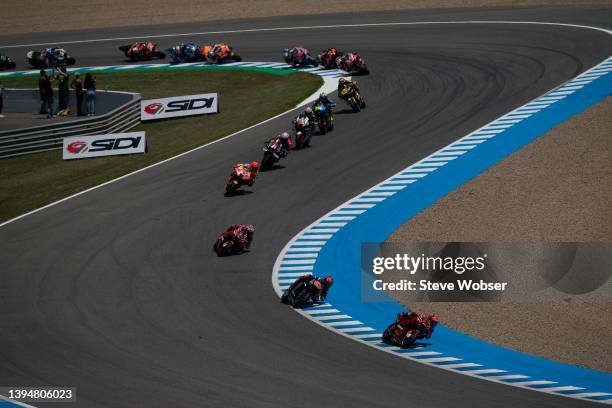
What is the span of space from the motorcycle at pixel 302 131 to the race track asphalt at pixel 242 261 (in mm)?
532

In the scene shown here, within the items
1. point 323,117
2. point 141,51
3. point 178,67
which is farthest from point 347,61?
point 141,51

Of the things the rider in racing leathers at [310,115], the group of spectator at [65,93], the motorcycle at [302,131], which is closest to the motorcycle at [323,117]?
the rider in racing leathers at [310,115]

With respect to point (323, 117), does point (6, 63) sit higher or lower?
lower

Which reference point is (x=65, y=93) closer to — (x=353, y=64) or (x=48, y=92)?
(x=48, y=92)

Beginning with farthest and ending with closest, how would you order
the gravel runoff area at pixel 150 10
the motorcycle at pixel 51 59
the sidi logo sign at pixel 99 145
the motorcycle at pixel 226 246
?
the gravel runoff area at pixel 150 10
the motorcycle at pixel 51 59
the sidi logo sign at pixel 99 145
the motorcycle at pixel 226 246

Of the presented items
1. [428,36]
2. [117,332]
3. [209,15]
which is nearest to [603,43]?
[428,36]

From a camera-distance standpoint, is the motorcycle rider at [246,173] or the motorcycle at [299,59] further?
the motorcycle at [299,59]

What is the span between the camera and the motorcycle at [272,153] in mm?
32969

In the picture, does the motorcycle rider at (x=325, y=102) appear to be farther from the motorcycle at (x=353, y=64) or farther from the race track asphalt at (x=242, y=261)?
the motorcycle at (x=353, y=64)

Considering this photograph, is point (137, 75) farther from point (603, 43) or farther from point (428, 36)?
point (603, 43)

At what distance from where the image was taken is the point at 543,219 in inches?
1018

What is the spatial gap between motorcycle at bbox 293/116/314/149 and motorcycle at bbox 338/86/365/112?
332 centimetres

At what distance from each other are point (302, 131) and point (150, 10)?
32.3 m

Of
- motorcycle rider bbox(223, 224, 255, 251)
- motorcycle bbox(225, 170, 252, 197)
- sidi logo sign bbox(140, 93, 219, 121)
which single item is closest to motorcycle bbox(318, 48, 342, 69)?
sidi logo sign bbox(140, 93, 219, 121)
